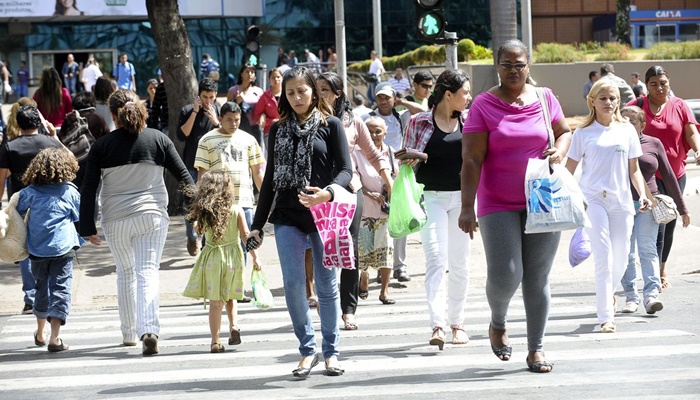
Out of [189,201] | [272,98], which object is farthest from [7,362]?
[272,98]

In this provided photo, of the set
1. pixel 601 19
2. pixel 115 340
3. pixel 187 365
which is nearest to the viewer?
pixel 187 365

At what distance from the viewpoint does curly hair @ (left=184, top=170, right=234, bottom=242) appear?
8.55m

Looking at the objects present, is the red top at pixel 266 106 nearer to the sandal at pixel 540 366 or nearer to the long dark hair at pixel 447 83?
the long dark hair at pixel 447 83

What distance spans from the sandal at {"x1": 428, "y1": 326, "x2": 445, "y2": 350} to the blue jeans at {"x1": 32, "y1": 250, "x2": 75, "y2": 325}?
2836mm

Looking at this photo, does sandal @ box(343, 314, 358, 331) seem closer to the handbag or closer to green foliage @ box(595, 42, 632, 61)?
the handbag

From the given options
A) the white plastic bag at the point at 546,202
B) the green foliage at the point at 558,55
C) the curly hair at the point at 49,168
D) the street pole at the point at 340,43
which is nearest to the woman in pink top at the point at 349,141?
the curly hair at the point at 49,168

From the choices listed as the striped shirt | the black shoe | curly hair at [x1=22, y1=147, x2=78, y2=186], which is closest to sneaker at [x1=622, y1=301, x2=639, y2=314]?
the black shoe

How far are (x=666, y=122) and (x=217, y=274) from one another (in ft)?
14.8

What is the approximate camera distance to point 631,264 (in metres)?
9.80

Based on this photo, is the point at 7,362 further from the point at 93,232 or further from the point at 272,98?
the point at 272,98

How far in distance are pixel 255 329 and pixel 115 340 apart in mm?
1109

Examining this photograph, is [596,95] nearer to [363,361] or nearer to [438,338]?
[438,338]

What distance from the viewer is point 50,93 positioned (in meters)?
14.5

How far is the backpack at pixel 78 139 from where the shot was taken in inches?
485
